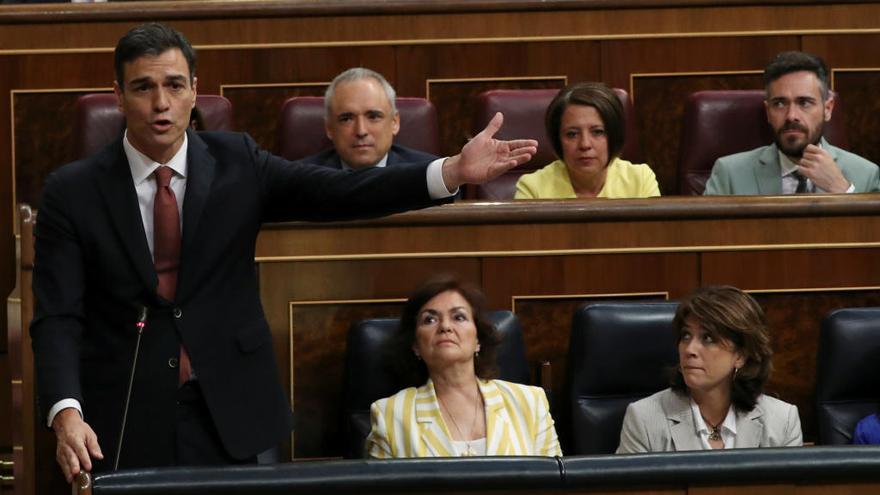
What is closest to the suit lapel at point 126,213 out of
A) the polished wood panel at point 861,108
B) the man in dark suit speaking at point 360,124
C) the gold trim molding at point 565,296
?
the gold trim molding at point 565,296

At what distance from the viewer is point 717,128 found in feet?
5.73

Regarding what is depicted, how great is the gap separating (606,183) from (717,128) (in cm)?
24

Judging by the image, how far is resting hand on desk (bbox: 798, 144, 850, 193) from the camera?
1541 millimetres

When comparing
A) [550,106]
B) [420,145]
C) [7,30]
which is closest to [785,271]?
[550,106]

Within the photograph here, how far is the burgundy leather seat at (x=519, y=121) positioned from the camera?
1.70 meters

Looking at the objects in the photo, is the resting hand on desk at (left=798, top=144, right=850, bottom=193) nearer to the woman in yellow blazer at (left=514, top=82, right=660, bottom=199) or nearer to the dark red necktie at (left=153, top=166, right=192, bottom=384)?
the woman in yellow blazer at (left=514, top=82, right=660, bottom=199)

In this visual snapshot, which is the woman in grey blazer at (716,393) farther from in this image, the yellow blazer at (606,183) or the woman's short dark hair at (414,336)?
the yellow blazer at (606,183)

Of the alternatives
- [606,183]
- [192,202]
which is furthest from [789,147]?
[192,202]

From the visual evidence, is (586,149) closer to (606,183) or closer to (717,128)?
(606,183)

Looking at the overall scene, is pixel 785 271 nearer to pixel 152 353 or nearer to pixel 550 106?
pixel 550 106

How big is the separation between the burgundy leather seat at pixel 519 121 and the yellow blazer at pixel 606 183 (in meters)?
0.10

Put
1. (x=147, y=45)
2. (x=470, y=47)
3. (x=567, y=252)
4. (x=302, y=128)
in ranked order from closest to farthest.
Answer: (x=147, y=45)
(x=567, y=252)
(x=302, y=128)
(x=470, y=47)

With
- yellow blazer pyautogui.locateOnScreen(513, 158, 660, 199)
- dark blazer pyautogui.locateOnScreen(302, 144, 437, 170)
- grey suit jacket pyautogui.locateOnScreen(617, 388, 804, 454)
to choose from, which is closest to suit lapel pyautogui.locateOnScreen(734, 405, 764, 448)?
grey suit jacket pyautogui.locateOnScreen(617, 388, 804, 454)

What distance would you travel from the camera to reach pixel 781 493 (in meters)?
0.81
